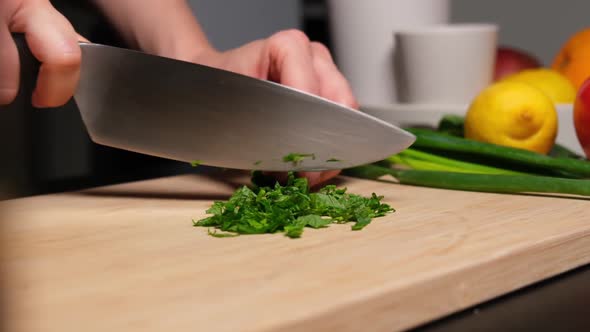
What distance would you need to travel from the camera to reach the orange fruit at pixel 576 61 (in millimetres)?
1479

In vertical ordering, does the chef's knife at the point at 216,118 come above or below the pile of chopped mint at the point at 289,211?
above

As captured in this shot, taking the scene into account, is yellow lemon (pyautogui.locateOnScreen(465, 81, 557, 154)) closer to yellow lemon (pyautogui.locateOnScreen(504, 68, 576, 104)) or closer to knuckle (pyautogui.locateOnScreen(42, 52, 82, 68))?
yellow lemon (pyautogui.locateOnScreen(504, 68, 576, 104))

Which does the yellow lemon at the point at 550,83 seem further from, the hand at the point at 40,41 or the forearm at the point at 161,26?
the hand at the point at 40,41

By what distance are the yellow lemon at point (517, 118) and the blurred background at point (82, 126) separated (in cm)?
65

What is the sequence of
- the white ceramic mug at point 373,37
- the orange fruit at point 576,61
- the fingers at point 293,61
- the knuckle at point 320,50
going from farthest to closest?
the white ceramic mug at point 373,37 < the orange fruit at point 576,61 < the knuckle at point 320,50 < the fingers at point 293,61

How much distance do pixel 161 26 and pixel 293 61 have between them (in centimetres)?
41

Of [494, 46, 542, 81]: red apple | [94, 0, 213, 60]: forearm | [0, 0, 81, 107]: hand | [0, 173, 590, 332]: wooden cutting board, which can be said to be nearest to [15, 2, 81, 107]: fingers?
[0, 0, 81, 107]: hand

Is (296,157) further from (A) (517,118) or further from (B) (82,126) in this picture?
(B) (82,126)

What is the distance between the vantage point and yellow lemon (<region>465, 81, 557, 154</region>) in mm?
1204

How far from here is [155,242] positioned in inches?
31.7

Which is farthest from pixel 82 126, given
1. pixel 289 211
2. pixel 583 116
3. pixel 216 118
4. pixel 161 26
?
pixel 583 116

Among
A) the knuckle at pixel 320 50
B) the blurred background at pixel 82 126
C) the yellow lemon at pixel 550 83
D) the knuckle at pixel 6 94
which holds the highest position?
the knuckle at pixel 320 50

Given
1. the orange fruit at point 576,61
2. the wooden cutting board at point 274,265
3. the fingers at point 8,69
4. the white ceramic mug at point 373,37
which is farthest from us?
the white ceramic mug at point 373,37

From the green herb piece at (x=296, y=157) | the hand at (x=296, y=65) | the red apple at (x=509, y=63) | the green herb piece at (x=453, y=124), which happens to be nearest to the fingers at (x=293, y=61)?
the hand at (x=296, y=65)
